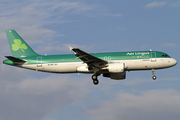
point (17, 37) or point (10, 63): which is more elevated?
point (17, 37)

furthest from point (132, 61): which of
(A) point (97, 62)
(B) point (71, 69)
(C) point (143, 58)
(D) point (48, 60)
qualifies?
(D) point (48, 60)

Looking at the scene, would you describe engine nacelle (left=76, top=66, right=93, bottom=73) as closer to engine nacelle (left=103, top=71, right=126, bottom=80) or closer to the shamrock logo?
engine nacelle (left=103, top=71, right=126, bottom=80)

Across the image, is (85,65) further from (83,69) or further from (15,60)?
(15,60)

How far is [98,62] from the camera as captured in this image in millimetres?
50125

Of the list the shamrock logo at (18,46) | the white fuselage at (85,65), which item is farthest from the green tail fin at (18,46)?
the white fuselage at (85,65)

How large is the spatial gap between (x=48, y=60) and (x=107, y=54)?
9.08 metres

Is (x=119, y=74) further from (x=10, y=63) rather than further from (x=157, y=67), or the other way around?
(x=10, y=63)

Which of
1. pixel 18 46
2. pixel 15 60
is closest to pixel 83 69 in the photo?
pixel 15 60

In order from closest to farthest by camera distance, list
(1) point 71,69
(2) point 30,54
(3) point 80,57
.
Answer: (3) point 80,57 → (1) point 71,69 → (2) point 30,54

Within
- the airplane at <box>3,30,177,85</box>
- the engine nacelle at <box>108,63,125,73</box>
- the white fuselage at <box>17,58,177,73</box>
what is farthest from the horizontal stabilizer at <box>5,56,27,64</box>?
the engine nacelle at <box>108,63,125,73</box>

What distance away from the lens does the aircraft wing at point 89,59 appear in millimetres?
48188

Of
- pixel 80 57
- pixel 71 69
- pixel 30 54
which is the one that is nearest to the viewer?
pixel 80 57

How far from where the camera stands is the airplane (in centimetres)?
5006

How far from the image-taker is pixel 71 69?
52.1 m
